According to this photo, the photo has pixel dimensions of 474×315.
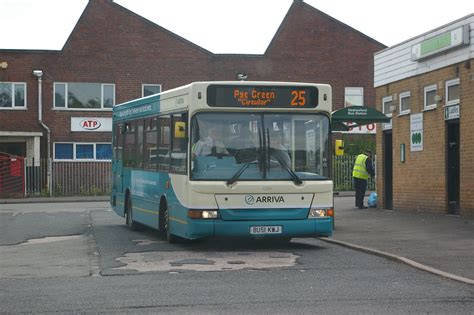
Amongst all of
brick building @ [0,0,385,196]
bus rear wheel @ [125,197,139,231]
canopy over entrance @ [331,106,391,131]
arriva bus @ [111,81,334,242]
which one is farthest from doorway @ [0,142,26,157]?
arriva bus @ [111,81,334,242]

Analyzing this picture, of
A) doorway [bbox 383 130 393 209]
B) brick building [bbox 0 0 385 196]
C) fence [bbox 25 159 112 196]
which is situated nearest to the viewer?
doorway [bbox 383 130 393 209]

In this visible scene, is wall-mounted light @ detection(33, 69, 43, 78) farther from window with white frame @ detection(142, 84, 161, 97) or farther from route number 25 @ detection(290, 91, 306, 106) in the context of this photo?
route number 25 @ detection(290, 91, 306, 106)

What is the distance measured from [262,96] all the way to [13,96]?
2826 cm

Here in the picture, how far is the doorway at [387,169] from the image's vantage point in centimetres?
2434

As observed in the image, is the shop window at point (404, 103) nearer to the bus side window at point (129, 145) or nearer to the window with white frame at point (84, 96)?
the bus side window at point (129, 145)

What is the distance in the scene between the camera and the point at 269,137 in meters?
13.3

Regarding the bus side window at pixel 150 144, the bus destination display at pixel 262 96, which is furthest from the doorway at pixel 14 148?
the bus destination display at pixel 262 96

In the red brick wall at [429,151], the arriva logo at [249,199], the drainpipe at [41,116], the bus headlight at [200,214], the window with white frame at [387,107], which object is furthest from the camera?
the drainpipe at [41,116]

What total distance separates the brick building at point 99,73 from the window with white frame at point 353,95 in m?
1.38

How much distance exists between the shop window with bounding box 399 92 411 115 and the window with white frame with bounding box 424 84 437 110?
1.08 m

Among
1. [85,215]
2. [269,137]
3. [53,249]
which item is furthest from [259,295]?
[85,215]

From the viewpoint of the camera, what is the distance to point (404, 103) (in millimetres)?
22906

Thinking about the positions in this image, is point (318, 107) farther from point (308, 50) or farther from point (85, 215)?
point (308, 50)

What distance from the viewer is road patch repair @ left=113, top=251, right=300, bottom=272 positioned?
11.5 metres
